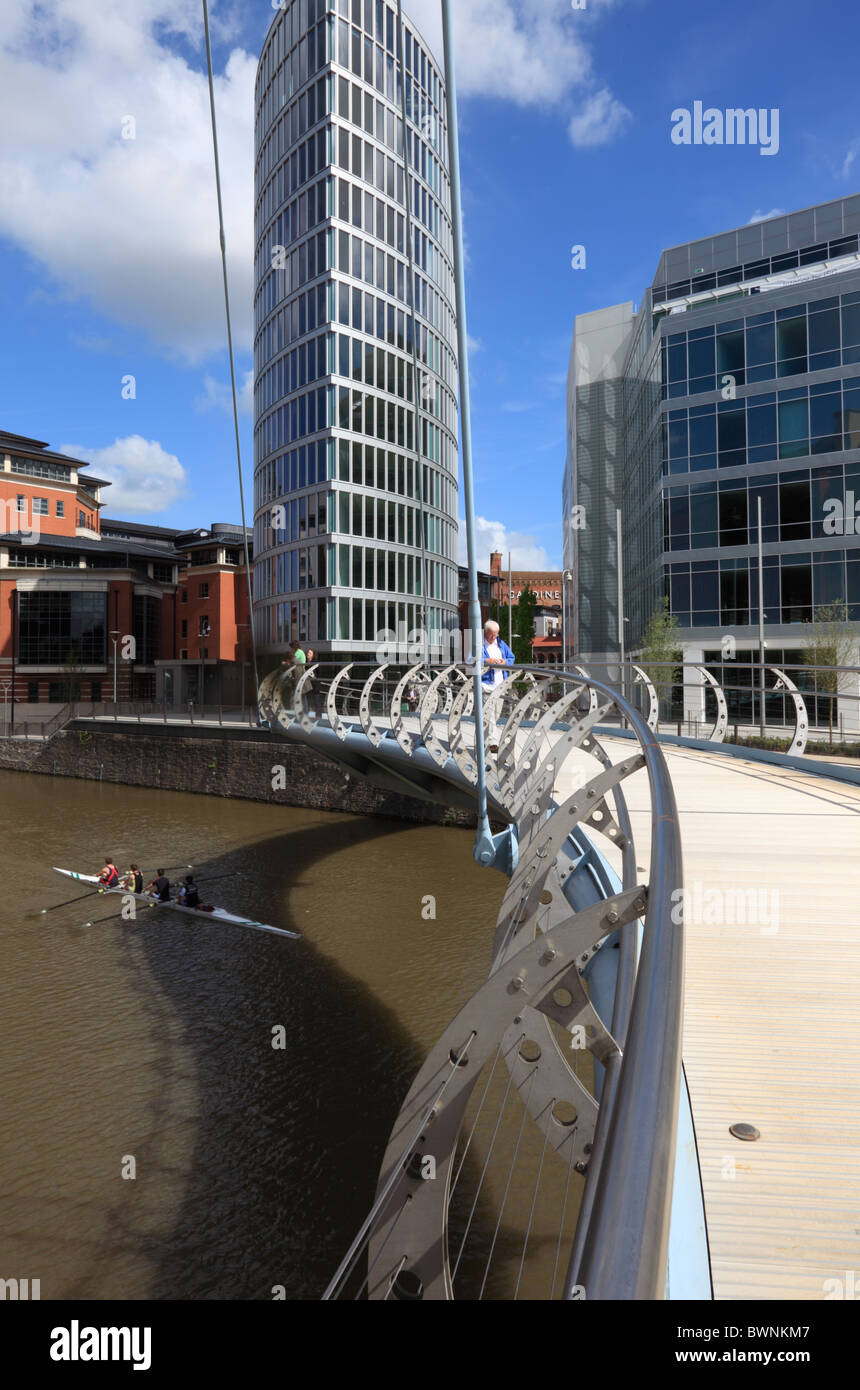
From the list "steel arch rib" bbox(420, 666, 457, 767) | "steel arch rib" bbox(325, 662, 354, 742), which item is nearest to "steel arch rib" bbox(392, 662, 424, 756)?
"steel arch rib" bbox(420, 666, 457, 767)

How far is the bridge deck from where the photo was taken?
1.92m

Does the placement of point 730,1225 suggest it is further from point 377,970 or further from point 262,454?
point 262,454

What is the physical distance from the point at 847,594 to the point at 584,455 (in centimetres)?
2966

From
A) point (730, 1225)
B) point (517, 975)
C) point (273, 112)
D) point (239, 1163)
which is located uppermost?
point (273, 112)

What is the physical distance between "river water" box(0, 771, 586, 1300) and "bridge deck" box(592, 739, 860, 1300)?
4.69 meters

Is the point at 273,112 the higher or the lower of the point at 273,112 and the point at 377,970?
the higher

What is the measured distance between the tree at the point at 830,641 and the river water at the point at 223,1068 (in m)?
13.0

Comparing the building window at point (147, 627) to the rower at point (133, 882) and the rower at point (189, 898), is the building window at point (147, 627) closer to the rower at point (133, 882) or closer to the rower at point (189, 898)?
the rower at point (133, 882)

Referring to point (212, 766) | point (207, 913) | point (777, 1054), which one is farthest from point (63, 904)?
point (777, 1054)

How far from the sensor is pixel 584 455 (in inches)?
2168

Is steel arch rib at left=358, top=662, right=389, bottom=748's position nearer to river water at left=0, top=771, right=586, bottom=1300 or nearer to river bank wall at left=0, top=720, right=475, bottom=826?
river water at left=0, top=771, right=586, bottom=1300

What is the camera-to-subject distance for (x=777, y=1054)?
275cm
